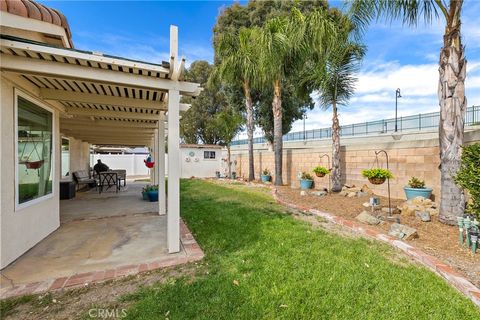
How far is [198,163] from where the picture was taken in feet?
61.0

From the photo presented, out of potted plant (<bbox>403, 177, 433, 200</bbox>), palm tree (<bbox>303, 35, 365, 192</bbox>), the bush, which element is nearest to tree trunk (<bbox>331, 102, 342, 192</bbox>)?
palm tree (<bbox>303, 35, 365, 192</bbox>)

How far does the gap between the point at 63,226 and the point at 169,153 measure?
3.39 metres

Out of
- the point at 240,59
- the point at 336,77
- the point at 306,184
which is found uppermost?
the point at 240,59

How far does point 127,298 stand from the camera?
244 centimetres

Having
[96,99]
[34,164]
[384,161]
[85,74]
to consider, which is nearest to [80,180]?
[34,164]

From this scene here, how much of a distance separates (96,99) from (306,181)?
797 centimetres

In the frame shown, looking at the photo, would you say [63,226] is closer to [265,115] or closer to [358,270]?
[358,270]

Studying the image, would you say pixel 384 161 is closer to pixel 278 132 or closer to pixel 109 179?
pixel 278 132

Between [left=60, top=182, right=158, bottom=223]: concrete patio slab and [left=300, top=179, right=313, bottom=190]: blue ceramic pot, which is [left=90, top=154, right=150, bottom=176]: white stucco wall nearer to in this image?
[left=60, top=182, right=158, bottom=223]: concrete patio slab

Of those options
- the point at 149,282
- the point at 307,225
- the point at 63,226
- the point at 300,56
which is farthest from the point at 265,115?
the point at 149,282

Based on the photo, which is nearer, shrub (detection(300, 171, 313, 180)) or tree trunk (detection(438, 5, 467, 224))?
tree trunk (detection(438, 5, 467, 224))

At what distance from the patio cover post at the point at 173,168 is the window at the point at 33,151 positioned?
216 centimetres

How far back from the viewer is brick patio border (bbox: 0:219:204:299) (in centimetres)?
260

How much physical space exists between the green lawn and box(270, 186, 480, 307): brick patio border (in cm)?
11
